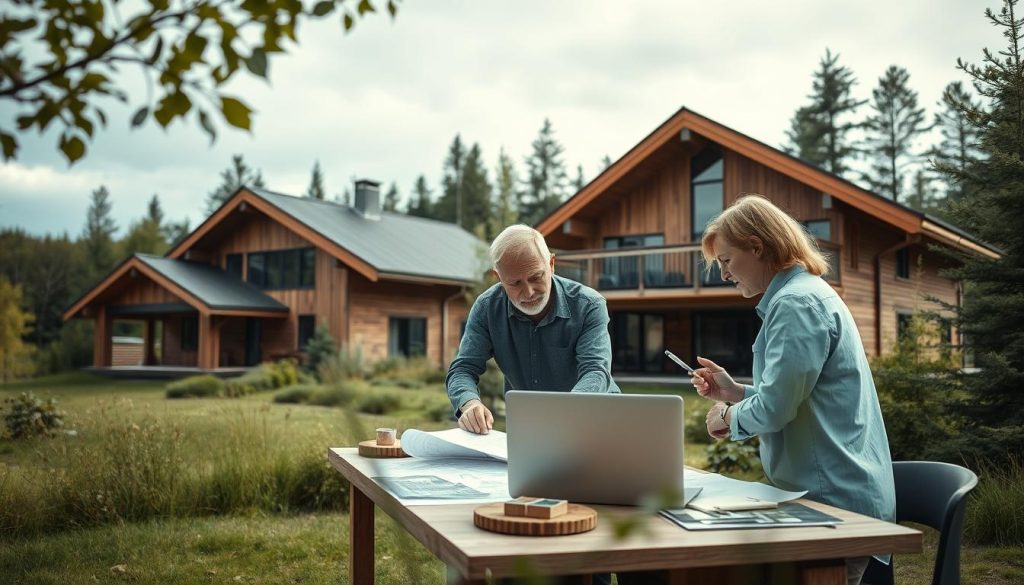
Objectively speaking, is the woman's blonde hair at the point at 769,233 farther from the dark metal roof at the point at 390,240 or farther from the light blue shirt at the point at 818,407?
the dark metal roof at the point at 390,240

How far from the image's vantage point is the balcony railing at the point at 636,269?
17172mm

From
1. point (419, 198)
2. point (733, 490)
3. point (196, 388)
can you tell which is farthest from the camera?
point (419, 198)

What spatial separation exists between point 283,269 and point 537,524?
2283 centimetres

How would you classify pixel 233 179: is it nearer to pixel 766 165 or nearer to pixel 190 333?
pixel 190 333

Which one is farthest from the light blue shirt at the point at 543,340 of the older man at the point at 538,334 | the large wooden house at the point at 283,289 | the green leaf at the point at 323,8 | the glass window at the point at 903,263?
the large wooden house at the point at 283,289

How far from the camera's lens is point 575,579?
212cm

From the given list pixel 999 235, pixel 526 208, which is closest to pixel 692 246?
pixel 999 235

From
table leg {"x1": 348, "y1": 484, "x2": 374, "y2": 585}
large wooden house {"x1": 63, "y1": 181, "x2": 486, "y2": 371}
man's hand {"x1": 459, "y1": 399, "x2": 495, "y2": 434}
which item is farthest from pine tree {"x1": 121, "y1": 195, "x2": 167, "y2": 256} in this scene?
man's hand {"x1": 459, "y1": 399, "x2": 495, "y2": 434}

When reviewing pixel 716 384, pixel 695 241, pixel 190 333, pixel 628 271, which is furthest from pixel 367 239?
pixel 716 384

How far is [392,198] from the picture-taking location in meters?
60.1

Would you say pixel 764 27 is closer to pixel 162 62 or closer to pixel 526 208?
pixel 162 62

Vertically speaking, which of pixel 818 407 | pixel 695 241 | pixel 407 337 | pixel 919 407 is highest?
pixel 695 241

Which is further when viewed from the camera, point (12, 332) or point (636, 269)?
point (12, 332)

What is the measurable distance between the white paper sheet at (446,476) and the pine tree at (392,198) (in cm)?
5733
